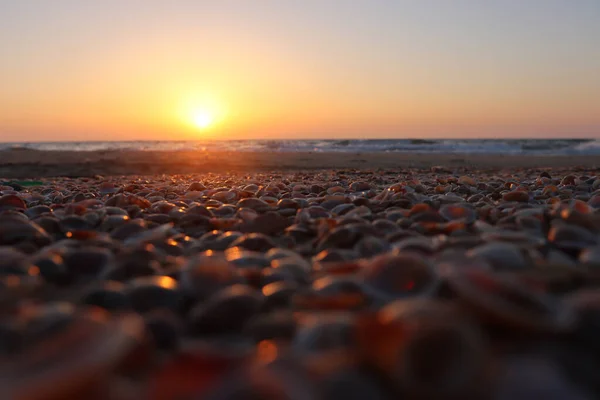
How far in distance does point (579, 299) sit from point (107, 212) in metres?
2.68

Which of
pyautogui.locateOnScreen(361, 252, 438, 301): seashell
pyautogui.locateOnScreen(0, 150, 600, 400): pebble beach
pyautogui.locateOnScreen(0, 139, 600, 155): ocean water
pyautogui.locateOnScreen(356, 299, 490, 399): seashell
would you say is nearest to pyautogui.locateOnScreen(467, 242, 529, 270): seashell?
pyautogui.locateOnScreen(0, 150, 600, 400): pebble beach

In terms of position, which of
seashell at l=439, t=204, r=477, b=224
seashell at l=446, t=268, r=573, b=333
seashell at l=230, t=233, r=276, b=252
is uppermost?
seashell at l=446, t=268, r=573, b=333

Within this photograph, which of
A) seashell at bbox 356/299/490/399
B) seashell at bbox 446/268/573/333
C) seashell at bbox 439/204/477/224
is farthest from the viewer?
seashell at bbox 439/204/477/224

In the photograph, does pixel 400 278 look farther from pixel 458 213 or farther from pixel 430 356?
pixel 458 213

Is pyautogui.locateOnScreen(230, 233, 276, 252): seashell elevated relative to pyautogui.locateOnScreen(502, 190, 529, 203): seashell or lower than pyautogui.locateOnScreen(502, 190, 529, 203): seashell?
lower

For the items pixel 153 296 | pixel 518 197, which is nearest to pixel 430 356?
pixel 153 296

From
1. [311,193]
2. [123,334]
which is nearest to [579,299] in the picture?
[123,334]

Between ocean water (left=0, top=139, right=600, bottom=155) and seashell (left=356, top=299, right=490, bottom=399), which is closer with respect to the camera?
seashell (left=356, top=299, right=490, bottom=399)

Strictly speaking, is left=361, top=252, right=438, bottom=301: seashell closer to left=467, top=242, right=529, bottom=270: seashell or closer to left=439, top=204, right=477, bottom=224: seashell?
left=467, top=242, right=529, bottom=270: seashell

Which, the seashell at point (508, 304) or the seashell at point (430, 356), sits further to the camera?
the seashell at point (508, 304)

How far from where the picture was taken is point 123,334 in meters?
0.95

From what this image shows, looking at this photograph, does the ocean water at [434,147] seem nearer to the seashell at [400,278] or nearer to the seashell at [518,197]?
the seashell at [518,197]

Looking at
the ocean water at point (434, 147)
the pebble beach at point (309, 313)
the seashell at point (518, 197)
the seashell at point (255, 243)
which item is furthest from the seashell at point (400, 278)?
the ocean water at point (434, 147)

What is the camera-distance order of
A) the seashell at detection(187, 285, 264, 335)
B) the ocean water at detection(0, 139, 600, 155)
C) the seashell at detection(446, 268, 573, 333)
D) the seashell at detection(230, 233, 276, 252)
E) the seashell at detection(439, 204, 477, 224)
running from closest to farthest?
the seashell at detection(446, 268, 573, 333) < the seashell at detection(187, 285, 264, 335) < the seashell at detection(230, 233, 276, 252) < the seashell at detection(439, 204, 477, 224) < the ocean water at detection(0, 139, 600, 155)
